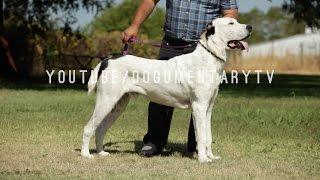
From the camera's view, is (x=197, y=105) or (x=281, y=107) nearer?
(x=197, y=105)

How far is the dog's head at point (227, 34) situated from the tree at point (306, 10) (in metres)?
20.8

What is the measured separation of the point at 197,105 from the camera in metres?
9.23

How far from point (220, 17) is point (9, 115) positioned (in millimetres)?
6059

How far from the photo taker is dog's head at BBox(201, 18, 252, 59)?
9.19m

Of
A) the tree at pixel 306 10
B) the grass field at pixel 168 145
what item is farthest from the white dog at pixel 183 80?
the tree at pixel 306 10

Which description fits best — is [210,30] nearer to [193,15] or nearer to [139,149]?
[193,15]

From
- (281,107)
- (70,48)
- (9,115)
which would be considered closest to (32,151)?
(9,115)

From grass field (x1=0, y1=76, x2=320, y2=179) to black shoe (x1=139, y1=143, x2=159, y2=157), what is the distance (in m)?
0.15

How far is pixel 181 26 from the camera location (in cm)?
997

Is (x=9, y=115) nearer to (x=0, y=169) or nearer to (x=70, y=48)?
(x=0, y=169)

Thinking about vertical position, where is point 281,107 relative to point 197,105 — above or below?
below

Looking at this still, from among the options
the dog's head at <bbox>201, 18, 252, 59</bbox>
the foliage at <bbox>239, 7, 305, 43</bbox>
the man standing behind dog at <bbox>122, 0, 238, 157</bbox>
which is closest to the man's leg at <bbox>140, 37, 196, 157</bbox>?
the man standing behind dog at <bbox>122, 0, 238, 157</bbox>

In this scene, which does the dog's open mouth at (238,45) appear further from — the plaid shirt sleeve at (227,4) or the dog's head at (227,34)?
the plaid shirt sleeve at (227,4)

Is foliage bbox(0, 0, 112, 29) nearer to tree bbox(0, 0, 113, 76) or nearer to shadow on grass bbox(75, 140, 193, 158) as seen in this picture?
tree bbox(0, 0, 113, 76)
